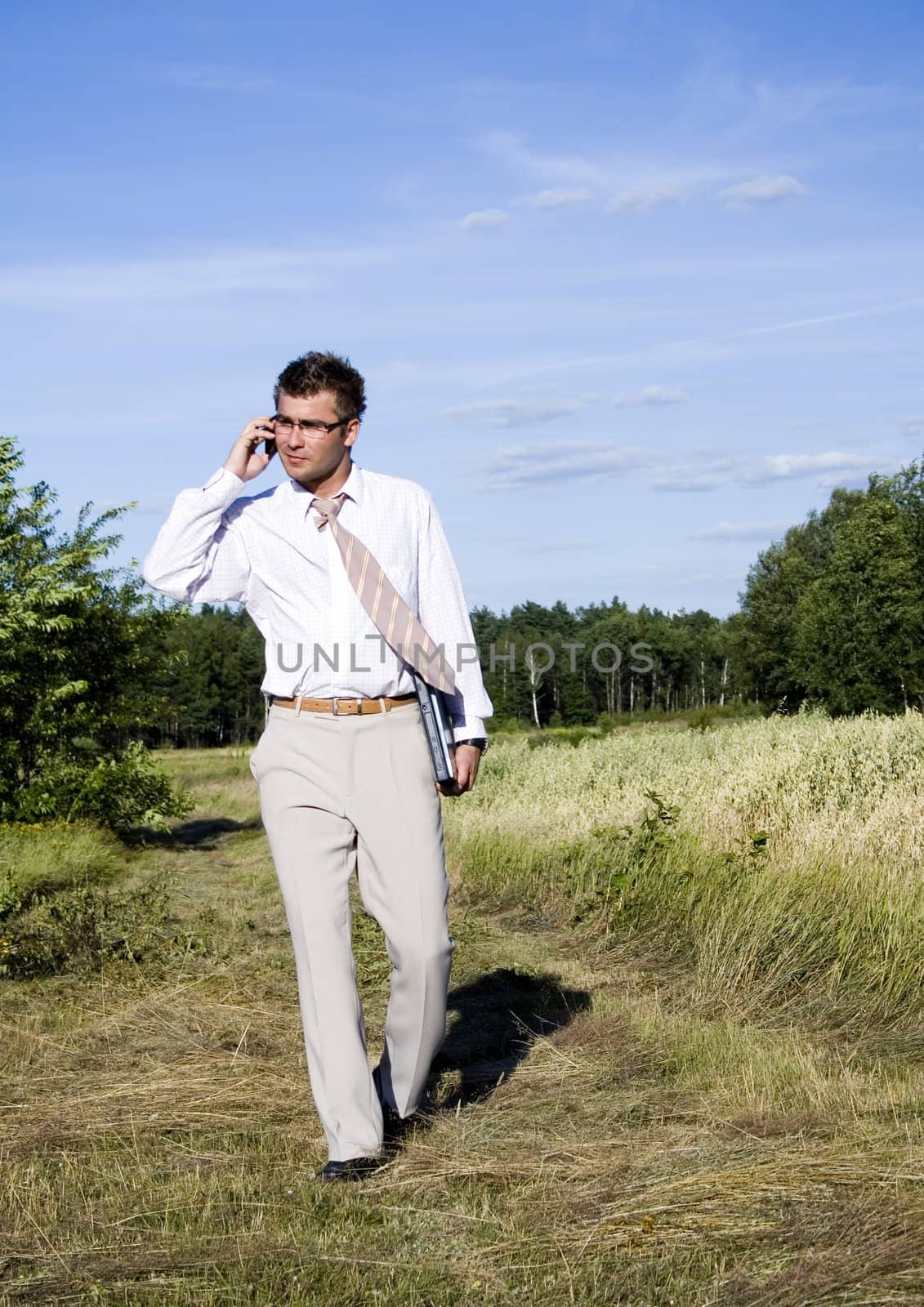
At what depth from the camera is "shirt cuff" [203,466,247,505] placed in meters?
4.61

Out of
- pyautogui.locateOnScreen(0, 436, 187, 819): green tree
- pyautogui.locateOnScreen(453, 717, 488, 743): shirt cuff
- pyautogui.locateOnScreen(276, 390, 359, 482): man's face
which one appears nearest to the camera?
pyautogui.locateOnScreen(276, 390, 359, 482): man's face

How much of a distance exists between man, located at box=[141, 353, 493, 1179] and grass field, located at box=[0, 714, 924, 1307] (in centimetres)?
53

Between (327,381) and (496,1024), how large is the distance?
132 inches

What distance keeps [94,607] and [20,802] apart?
351 cm

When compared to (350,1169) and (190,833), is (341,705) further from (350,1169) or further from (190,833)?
(190,833)

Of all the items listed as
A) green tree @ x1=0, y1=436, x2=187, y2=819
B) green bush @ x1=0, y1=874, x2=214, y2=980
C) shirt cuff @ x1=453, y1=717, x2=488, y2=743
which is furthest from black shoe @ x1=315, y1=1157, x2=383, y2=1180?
green tree @ x1=0, y1=436, x2=187, y2=819

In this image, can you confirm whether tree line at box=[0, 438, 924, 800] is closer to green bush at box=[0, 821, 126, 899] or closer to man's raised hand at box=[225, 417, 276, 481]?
green bush at box=[0, 821, 126, 899]

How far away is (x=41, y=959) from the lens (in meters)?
7.86

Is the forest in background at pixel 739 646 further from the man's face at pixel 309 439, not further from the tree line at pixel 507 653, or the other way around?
the man's face at pixel 309 439

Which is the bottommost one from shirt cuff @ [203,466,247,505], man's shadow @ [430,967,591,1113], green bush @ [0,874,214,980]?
man's shadow @ [430,967,591,1113]

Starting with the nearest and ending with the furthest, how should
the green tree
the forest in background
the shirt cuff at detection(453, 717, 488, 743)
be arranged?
1. the shirt cuff at detection(453, 717, 488, 743)
2. the green tree
3. the forest in background

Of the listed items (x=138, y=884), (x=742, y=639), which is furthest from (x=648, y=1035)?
(x=742, y=639)

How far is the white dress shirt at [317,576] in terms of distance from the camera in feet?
15.0

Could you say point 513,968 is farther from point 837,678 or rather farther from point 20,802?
point 837,678
